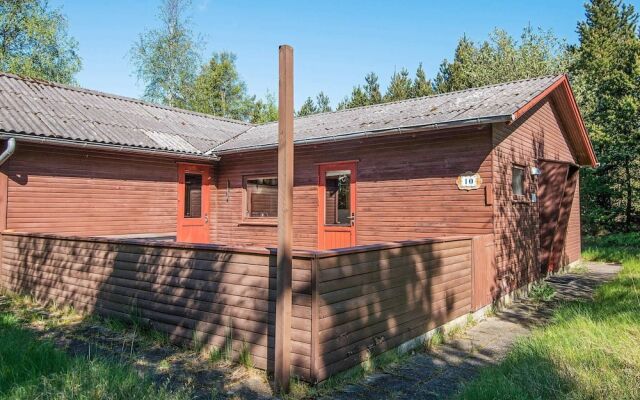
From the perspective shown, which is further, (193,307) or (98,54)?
(98,54)

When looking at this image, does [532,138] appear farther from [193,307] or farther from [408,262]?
[193,307]

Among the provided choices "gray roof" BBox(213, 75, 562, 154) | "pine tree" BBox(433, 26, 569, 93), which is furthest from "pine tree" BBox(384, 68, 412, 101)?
"gray roof" BBox(213, 75, 562, 154)

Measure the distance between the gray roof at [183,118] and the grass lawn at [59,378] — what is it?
17.9ft

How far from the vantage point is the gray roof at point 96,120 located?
884 cm

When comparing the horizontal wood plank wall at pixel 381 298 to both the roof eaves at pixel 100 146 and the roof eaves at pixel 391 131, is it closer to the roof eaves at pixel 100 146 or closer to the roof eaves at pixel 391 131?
the roof eaves at pixel 391 131

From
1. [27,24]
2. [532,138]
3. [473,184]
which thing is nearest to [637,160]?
[532,138]

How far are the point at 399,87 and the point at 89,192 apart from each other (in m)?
28.7

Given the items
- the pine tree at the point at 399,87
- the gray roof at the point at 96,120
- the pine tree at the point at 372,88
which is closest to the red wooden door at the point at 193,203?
the gray roof at the point at 96,120

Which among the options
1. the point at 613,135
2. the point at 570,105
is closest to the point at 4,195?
the point at 570,105

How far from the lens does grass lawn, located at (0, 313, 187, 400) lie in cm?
317

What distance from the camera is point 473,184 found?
748 centimetres

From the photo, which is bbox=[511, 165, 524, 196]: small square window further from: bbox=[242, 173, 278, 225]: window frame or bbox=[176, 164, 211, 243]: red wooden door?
bbox=[176, 164, 211, 243]: red wooden door

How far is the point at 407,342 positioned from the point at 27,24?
2658 cm

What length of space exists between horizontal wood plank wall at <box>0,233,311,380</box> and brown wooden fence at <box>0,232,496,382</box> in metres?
0.01
